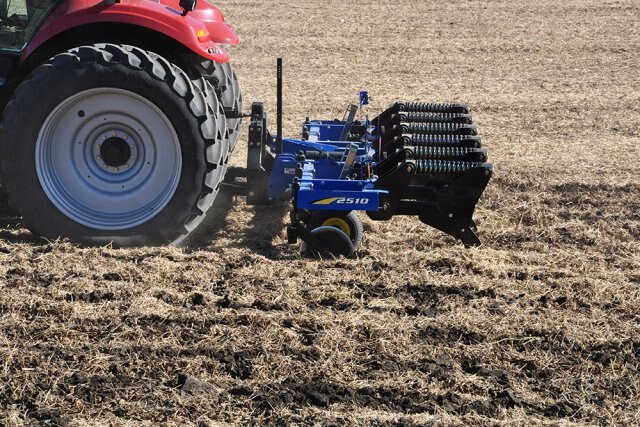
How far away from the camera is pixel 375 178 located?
20.5 ft

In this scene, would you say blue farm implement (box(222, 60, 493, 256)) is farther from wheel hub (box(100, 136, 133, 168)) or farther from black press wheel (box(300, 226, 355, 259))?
wheel hub (box(100, 136, 133, 168))

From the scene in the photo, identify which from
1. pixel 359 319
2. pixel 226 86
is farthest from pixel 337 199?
pixel 226 86

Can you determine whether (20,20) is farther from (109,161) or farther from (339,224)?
(339,224)

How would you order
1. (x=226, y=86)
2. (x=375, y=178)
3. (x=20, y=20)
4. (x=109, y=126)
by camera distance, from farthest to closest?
1. (x=226, y=86)
2. (x=20, y=20)
3. (x=375, y=178)
4. (x=109, y=126)

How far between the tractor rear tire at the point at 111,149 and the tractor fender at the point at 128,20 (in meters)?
0.18

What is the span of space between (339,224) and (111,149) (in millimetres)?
1472

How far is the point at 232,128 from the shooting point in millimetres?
7324

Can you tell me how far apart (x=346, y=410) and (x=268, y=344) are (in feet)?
2.23

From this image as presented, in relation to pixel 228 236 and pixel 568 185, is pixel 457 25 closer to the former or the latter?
pixel 568 185

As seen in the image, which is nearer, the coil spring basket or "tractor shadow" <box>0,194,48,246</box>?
the coil spring basket

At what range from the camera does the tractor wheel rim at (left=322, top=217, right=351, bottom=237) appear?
6.11 metres

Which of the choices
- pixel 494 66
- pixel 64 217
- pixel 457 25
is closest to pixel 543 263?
pixel 64 217

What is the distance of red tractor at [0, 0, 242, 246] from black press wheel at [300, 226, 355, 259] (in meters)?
0.71

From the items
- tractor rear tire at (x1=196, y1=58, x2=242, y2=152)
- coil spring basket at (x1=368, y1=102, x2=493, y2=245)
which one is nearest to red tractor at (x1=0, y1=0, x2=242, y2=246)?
tractor rear tire at (x1=196, y1=58, x2=242, y2=152)
